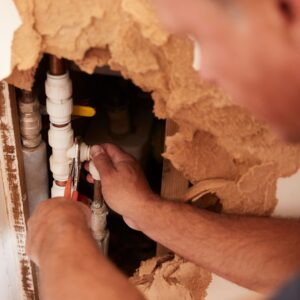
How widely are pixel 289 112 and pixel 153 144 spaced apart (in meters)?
0.92

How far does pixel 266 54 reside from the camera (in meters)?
0.54

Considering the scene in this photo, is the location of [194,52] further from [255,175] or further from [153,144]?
[153,144]

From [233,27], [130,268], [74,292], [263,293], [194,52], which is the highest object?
[233,27]

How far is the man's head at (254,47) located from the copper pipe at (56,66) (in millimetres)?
471

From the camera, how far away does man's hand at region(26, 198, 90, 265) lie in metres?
0.90

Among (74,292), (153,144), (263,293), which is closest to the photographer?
(74,292)

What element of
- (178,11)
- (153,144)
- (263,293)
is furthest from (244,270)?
(178,11)

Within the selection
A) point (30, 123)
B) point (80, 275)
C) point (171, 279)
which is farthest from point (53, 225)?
point (171, 279)

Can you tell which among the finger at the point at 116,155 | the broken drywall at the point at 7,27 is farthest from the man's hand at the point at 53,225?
the broken drywall at the point at 7,27

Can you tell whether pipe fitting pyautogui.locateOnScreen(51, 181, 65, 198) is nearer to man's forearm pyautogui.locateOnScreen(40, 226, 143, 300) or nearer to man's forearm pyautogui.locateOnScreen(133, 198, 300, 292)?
man's forearm pyautogui.locateOnScreen(133, 198, 300, 292)

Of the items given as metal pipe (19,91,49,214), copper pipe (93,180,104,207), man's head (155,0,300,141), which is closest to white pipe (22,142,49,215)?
metal pipe (19,91,49,214)

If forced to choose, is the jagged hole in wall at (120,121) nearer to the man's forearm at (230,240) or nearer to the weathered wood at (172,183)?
the weathered wood at (172,183)

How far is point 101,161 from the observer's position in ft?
3.65

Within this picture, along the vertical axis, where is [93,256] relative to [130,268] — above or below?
above
